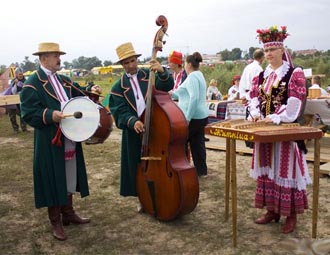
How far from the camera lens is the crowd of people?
3576 mm

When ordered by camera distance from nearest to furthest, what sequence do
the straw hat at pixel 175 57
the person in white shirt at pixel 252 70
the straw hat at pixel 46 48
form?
the straw hat at pixel 46 48 < the straw hat at pixel 175 57 < the person in white shirt at pixel 252 70

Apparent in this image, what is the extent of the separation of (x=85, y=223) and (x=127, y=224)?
1.43 feet

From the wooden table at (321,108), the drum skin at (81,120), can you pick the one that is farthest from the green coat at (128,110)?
the wooden table at (321,108)

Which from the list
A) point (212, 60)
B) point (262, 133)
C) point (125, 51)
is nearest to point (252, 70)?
point (125, 51)

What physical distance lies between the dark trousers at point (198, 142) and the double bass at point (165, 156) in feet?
5.21

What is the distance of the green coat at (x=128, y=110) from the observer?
13.3 ft

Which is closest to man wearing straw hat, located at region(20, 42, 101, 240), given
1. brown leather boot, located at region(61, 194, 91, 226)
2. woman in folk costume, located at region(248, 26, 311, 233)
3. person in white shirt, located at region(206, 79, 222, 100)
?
brown leather boot, located at region(61, 194, 91, 226)

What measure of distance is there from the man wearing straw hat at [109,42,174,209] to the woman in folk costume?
980mm

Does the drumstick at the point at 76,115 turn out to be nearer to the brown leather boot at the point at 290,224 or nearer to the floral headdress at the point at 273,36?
the floral headdress at the point at 273,36

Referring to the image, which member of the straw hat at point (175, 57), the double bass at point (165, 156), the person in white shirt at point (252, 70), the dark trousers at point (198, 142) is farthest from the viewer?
the person in white shirt at point (252, 70)

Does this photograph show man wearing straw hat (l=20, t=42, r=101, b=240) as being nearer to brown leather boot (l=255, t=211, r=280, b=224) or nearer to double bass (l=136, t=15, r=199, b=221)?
double bass (l=136, t=15, r=199, b=221)

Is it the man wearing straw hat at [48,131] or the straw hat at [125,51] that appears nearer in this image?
the man wearing straw hat at [48,131]

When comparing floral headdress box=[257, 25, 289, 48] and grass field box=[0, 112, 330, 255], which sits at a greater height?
floral headdress box=[257, 25, 289, 48]

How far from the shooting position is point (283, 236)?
367 cm
